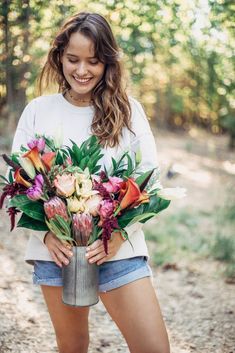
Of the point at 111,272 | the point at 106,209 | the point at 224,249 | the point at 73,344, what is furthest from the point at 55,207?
the point at 224,249

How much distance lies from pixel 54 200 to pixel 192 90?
14.1 meters

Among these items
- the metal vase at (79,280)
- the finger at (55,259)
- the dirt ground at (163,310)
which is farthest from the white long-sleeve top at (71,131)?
the dirt ground at (163,310)

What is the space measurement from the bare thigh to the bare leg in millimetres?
260

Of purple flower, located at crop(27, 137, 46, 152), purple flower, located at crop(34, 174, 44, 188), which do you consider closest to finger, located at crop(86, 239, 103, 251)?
purple flower, located at crop(34, 174, 44, 188)

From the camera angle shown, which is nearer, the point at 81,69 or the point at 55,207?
the point at 55,207

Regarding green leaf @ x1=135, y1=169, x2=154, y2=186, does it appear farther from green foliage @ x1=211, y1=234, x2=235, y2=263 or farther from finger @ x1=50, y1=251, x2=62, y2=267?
green foliage @ x1=211, y1=234, x2=235, y2=263

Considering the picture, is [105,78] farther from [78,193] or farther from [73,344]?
[73,344]

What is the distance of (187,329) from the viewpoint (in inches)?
152

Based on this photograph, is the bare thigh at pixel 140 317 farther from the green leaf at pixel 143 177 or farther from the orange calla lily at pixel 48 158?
the orange calla lily at pixel 48 158

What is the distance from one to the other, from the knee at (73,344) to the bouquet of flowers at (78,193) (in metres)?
0.65

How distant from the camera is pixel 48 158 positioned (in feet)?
6.70

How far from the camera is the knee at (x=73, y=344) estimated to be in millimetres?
2416

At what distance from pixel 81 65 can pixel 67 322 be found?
1259 millimetres

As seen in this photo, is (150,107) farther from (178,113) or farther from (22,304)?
(22,304)
